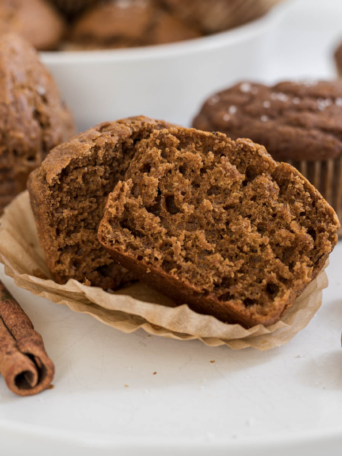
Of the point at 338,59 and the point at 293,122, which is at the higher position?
the point at 293,122

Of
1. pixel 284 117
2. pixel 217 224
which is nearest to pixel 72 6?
pixel 284 117

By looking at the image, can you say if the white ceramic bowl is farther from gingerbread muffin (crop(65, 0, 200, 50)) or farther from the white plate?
the white plate

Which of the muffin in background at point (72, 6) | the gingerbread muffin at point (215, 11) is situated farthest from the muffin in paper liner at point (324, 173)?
the muffin in background at point (72, 6)

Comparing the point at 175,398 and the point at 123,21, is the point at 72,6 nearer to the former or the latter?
the point at 123,21

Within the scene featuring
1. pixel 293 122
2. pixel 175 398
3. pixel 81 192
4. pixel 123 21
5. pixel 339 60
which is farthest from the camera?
pixel 339 60

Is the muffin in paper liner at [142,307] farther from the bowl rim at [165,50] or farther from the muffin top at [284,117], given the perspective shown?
the bowl rim at [165,50]
